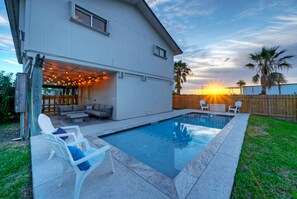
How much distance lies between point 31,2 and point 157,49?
842 cm

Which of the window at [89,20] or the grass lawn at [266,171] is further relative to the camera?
the window at [89,20]

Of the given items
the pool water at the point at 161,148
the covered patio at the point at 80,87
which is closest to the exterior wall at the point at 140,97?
the covered patio at the point at 80,87

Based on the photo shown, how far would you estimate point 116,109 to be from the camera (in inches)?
311

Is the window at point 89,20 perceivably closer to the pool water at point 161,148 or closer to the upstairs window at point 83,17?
the upstairs window at point 83,17

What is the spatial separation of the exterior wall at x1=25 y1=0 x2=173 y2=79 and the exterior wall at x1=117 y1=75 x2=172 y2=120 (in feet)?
2.75

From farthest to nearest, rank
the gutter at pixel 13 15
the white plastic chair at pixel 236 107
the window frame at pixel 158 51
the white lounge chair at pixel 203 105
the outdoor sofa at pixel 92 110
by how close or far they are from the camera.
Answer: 1. the white lounge chair at pixel 203 105
2. the white plastic chair at pixel 236 107
3. the window frame at pixel 158 51
4. the outdoor sofa at pixel 92 110
5. the gutter at pixel 13 15

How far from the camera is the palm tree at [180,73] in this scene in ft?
63.0

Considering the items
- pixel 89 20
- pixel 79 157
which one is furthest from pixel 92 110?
pixel 79 157

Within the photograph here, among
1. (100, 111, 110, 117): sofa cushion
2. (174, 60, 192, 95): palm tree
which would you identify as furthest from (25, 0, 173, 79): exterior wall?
(174, 60, 192, 95): palm tree

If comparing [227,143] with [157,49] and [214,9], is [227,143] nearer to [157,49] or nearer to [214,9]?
[214,9]

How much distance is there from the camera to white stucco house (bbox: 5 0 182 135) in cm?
500

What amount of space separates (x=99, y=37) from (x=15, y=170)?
6.54 m

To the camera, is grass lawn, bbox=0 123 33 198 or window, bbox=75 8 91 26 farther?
window, bbox=75 8 91 26

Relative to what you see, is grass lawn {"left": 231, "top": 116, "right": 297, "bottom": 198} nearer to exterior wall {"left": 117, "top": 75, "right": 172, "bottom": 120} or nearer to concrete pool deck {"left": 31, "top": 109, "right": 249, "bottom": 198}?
concrete pool deck {"left": 31, "top": 109, "right": 249, "bottom": 198}
